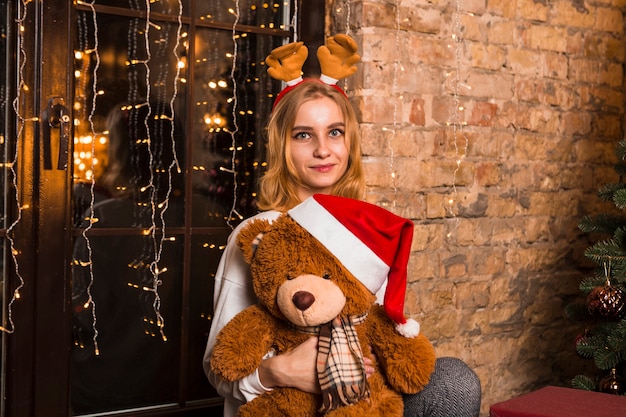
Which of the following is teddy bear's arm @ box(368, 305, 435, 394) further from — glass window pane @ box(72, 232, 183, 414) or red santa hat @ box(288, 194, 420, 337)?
glass window pane @ box(72, 232, 183, 414)

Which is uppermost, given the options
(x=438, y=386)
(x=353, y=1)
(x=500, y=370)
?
(x=353, y=1)

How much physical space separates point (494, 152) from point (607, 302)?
2.12 ft

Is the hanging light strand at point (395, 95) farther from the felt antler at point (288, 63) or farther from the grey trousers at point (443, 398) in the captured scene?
the grey trousers at point (443, 398)

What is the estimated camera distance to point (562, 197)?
3.13m

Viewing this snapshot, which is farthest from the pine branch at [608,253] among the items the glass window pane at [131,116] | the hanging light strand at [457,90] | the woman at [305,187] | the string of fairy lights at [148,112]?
the glass window pane at [131,116]

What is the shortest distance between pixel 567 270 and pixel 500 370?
0.49 metres

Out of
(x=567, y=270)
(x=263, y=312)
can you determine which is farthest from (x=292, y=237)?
(x=567, y=270)

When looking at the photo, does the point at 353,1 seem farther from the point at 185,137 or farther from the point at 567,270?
the point at 567,270

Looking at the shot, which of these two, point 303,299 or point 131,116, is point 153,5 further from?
point 303,299

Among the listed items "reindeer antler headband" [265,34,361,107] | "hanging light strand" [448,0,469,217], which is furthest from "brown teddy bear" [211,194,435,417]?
"hanging light strand" [448,0,469,217]

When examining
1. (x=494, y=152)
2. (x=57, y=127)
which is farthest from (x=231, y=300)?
(x=494, y=152)

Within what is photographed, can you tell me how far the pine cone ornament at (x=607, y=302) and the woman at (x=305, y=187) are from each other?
32.8 inches

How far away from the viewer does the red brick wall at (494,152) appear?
2.60m

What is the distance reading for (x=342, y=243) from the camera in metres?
1.69
